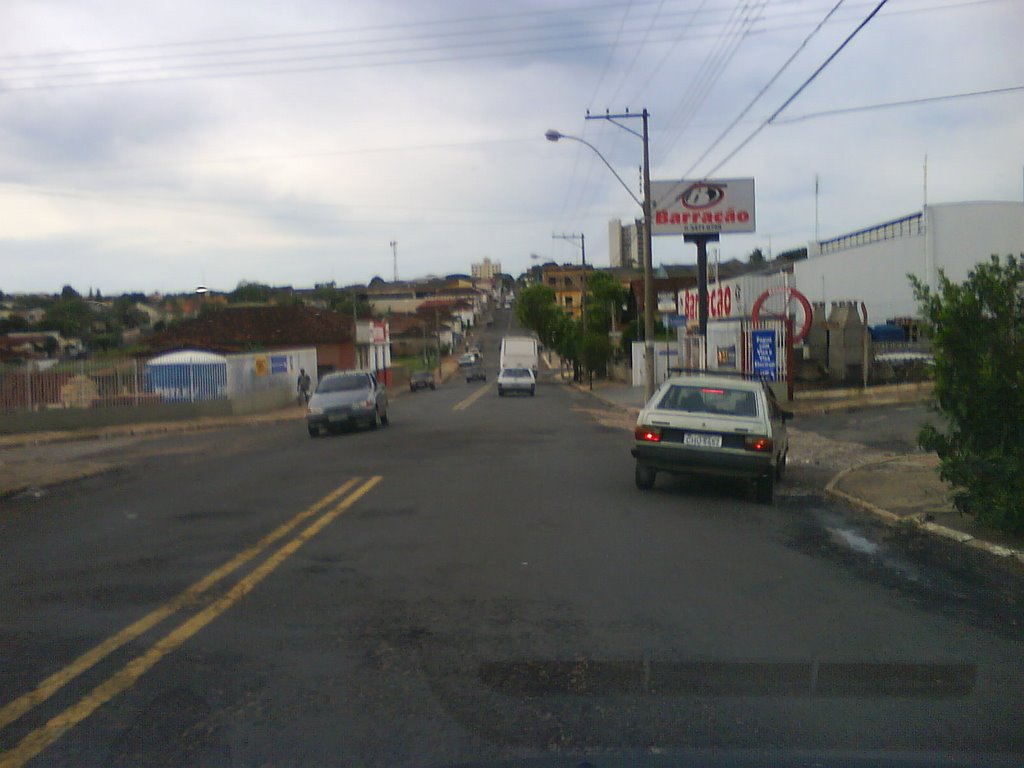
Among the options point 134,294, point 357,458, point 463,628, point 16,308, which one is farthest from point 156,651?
point 134,294

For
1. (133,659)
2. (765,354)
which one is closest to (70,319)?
(765,354)

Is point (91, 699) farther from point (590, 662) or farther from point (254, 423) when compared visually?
point (254, 423)

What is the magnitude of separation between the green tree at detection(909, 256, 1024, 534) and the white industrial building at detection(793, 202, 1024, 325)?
31.3 m

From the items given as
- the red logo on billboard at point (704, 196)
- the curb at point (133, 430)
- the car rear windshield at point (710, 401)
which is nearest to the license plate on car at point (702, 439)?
the car rear windshield at point (710, 401)

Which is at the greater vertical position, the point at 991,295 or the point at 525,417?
the point at 991,295

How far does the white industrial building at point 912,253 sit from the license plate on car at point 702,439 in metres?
29.9

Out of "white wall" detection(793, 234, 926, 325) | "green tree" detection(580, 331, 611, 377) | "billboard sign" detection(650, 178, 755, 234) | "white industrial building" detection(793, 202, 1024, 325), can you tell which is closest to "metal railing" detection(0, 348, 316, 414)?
"billboard sign" detection(650, 178, 755, 234)

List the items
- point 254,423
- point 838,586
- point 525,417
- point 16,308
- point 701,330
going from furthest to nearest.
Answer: point 16,308, point 701,330, point 254,423, point 525,417, point 838,586

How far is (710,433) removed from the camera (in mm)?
12523

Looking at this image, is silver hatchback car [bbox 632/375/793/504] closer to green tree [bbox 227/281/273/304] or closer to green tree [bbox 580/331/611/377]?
green tree [bbox 580/331/611/377]

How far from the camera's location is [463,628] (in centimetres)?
668

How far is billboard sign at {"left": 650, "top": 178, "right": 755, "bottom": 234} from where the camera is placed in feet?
131

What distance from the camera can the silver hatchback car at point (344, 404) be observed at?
24953 mm

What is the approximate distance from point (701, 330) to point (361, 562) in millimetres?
28231
